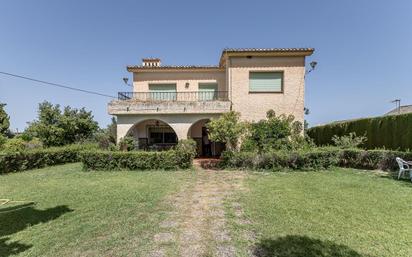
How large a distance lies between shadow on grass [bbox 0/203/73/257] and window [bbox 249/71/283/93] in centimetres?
1342

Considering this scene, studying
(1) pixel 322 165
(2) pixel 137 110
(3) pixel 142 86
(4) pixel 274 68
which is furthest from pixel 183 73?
(1) pixel 322 165

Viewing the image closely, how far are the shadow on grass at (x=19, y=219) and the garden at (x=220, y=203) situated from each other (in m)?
0.03

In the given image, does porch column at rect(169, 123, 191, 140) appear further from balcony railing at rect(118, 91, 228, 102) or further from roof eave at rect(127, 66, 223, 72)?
roof eave at rect(127, 66, 223, 72)

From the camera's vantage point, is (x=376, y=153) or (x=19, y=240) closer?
(x=19, y=240)

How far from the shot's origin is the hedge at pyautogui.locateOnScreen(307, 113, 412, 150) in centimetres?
1281

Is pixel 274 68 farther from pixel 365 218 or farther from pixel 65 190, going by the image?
pixel 65 190

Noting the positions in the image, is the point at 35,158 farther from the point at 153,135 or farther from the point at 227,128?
the point at 227,128

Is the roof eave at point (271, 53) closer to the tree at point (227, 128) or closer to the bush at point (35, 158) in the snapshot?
the tree at point (227, 128)

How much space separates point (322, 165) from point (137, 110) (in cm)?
1166

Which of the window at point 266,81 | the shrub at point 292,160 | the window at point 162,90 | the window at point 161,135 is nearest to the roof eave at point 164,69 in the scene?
the window at point 162,90

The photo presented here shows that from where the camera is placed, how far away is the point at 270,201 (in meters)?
6.76

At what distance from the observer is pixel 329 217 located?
5480 millimetres

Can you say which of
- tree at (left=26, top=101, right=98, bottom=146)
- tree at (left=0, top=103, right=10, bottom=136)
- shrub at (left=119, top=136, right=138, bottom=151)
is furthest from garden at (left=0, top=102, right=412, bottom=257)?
tree at (left=0, top=103, right=10, bottom=136)

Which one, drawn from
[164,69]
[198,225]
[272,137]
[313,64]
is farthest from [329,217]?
[164,69]
